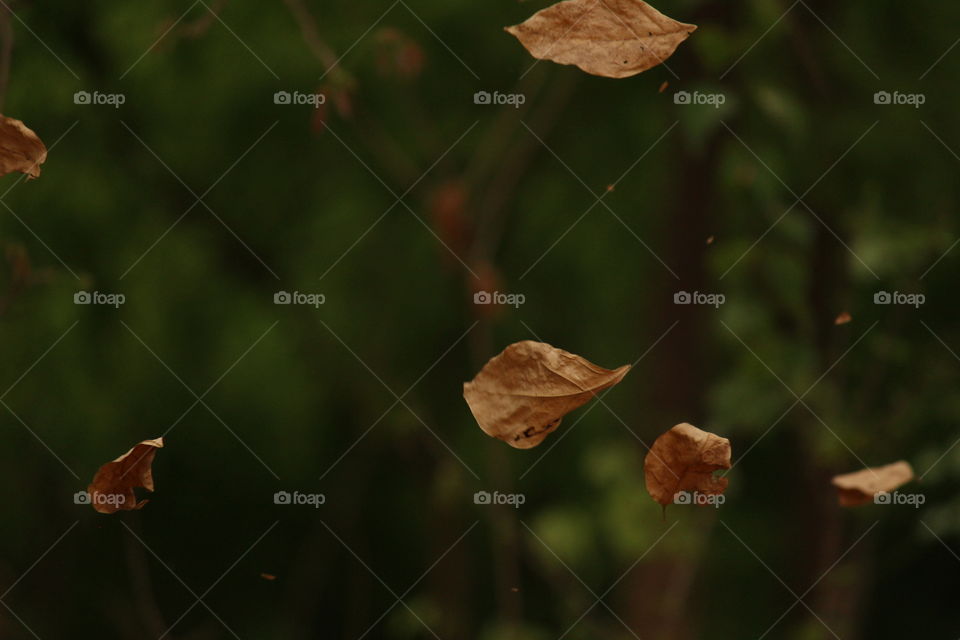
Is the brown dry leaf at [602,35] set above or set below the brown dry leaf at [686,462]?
above

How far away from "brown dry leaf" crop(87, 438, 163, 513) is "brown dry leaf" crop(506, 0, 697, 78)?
0.64 meters

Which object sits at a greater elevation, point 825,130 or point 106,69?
point 106,69

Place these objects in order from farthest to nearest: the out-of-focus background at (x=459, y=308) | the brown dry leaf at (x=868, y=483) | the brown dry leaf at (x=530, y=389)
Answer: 1. the out-of-focus background at (x=459, y=308)
2. the brown dry leaf at (x=868, y=483)
3. the brown dry leaf at (x=530, y=389)

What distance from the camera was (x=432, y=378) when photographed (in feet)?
12.1

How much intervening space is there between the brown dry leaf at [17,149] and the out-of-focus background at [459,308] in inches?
12.7

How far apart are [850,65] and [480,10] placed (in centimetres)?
93

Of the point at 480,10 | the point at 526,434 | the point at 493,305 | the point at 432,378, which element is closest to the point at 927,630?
the point at 432,378

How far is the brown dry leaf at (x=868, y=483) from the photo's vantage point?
4.64 ft

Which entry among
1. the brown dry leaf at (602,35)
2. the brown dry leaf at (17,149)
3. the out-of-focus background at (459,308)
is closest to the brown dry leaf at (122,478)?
the brown dry leaf at (17,149)

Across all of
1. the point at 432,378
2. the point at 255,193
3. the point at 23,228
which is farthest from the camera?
the point at 432,378

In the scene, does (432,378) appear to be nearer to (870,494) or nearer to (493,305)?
(493,305)

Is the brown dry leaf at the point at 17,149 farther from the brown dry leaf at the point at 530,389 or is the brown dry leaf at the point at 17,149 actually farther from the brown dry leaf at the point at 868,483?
the brown dry leaf at the point at 868,483

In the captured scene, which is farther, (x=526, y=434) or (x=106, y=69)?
(x=106, y=69)

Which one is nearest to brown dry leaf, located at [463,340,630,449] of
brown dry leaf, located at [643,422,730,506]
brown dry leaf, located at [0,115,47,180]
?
brown dry leaf, located at [643,422,730,506]
